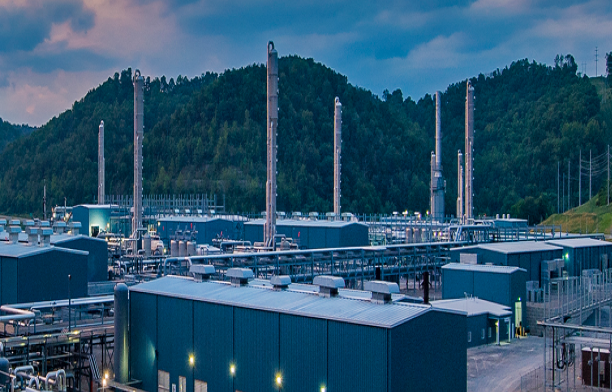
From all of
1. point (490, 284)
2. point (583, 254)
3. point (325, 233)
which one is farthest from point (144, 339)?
point (583, 254)

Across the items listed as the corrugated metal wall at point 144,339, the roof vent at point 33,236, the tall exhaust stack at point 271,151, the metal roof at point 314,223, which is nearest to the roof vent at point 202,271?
the corrugated metal wall at point 144,339

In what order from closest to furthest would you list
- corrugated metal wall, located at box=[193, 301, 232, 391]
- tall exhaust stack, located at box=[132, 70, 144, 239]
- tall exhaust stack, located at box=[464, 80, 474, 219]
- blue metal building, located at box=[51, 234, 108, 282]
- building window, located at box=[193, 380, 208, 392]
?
corrugated metal wall, located at box=[193, 301, 232, 391]
building window, located at box=[193, 380, 208, 392]
blue metal building, located at box=[51, 234, 108, 282]
tall exhaust stack, located at box=[132, 70, 144, 239]
tall exhaust stack, located at box=[464, 80, 474, 219]

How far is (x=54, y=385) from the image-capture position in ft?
60.2

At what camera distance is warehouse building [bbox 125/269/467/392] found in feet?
51.7

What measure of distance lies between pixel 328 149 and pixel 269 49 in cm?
8921

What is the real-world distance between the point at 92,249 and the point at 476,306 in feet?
62.4

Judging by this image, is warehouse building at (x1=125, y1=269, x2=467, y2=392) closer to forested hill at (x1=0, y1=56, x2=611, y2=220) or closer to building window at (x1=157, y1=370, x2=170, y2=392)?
building window at (x1=157, y1=370, x2=170, y2=392)

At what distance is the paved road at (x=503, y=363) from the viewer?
22.8 meters

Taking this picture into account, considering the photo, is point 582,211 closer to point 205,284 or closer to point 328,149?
Answer: point 328,149

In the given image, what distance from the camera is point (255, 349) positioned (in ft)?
59.5

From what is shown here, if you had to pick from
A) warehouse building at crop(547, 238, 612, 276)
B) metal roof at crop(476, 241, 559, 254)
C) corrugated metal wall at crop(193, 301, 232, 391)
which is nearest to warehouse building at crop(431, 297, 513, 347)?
metal roof at crop(476, 241, 559, 254)

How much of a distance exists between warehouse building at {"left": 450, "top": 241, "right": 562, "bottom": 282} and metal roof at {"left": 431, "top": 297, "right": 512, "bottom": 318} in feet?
11.9

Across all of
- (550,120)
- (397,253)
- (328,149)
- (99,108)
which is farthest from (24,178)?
(397,253)

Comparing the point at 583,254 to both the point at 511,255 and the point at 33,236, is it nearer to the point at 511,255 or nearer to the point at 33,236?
the point at 511,255
